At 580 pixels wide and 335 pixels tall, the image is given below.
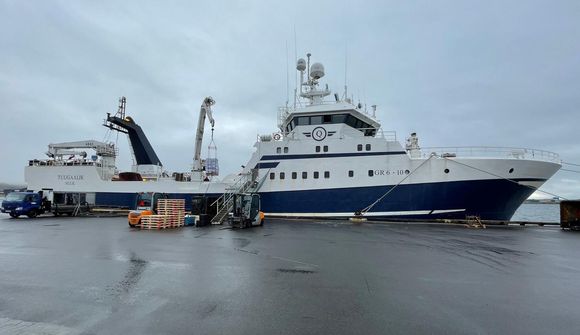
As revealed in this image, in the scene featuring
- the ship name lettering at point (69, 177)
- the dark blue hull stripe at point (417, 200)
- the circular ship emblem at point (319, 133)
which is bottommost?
the dark blue hull stripe at point (417, 200)

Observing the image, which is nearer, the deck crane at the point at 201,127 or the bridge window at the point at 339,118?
the bridge window at the point at 339,118

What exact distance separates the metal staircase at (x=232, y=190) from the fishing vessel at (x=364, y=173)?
0.65 metres

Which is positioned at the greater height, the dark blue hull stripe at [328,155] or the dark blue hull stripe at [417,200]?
the dark blue hull stripe at [328,155]

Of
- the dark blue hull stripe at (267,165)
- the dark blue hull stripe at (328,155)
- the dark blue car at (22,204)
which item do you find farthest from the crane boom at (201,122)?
the dark blue car at (22,204)

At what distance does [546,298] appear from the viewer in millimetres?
5855

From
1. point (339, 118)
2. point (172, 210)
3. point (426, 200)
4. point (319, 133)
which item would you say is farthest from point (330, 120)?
point (172, 210)

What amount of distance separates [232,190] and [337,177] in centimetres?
801

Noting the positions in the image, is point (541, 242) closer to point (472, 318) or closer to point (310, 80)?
point (472, 318)

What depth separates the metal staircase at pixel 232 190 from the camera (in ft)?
72.0

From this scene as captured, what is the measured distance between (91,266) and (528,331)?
8.74 m

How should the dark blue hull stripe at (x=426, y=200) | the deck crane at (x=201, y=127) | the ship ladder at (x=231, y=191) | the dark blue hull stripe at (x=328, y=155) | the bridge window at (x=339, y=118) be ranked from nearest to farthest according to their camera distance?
1. the dark blue hull stripe at (x=426, y=200)
2. the dark blue hull stripe at (x=328, y=155)
3. the ship ladder at (x=231, y=191)
4. the bridge window at (x=339, y=118)
5. the deck crane at (x=201, y=127)

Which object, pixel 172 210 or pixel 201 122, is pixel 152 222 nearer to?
pixel 172 210

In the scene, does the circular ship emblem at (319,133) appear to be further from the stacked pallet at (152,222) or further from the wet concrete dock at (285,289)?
the wet concrete dock at (285,289)

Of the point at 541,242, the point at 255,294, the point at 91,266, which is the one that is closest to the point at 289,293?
the point at 255,294
